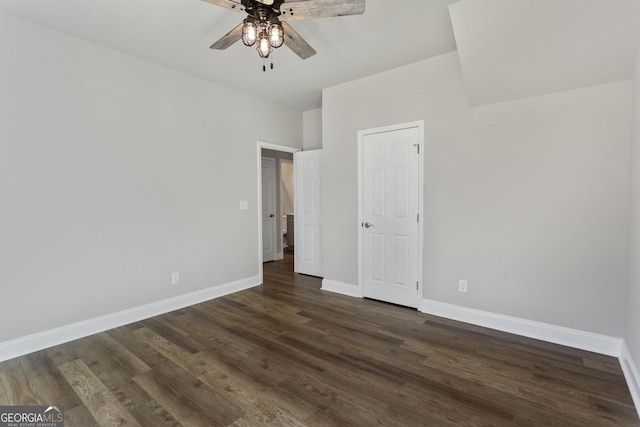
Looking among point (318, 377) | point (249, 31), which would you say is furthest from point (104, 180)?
point (318, 377)

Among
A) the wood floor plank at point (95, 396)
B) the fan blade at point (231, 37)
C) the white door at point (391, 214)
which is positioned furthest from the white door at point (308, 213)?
the wood floor plank at point (95, 396)

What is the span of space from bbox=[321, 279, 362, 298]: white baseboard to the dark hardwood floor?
78 cm

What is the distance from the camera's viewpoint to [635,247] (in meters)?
2.02

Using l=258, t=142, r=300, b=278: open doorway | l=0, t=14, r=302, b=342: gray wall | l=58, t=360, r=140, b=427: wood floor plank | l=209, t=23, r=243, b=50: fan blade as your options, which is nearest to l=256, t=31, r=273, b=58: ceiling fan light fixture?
l=209, t=23, r=243, b=50: fan blade

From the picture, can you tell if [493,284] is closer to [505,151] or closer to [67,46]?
[505,151]

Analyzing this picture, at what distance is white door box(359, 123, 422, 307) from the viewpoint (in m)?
3.35

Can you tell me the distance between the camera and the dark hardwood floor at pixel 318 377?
68.1 inches

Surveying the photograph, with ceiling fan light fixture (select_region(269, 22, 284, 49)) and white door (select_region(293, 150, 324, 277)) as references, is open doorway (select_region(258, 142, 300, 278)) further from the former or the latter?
ceiling fan light fixture (select_region(269, 22, 284, 49))

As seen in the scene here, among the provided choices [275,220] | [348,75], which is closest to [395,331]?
[348,75]

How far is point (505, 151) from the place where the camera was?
2762mm

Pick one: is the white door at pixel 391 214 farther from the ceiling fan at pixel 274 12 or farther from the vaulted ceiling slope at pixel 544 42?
the ceiling fan at pixel 274 12

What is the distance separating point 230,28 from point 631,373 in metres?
4.03

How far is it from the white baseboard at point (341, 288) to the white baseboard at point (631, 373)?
238 centimetres

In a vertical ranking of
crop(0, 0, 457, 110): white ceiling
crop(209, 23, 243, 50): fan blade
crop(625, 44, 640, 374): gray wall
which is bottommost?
crop(625, 44, 640, 374): gray wall
